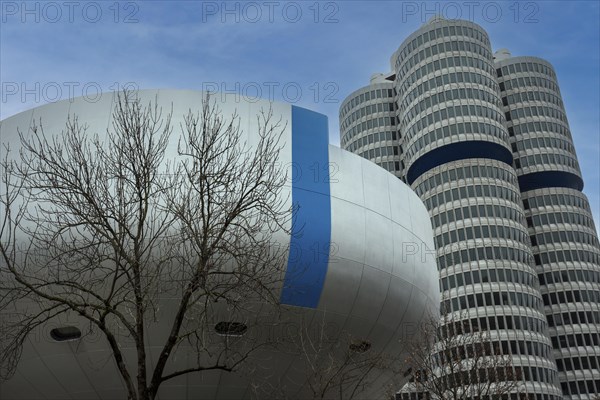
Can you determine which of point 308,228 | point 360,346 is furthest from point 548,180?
point 308,228

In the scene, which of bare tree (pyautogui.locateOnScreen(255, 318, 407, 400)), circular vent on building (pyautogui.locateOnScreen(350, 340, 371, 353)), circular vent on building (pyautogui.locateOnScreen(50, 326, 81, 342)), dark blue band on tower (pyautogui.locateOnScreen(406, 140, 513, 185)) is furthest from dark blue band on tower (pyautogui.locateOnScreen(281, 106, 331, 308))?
dark blue band on tower (pyautogui.locateOnScreen(406, 140, 513, 185))

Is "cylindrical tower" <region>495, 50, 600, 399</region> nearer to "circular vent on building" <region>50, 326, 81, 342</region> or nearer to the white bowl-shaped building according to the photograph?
the white bowl-shaped building

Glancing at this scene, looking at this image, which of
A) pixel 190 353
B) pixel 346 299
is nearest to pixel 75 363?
pixel 190 353

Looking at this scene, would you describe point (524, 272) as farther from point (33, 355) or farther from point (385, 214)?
point (33, 355)

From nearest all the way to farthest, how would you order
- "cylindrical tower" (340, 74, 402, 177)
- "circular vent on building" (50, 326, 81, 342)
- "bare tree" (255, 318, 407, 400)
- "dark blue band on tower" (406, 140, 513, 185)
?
"circular vent on building" (50, 326, 81, 342) < "bare tree" (255, 318, 407, 400) < "dark blue band on tower" (406, 140, 513, 185) < "cylindrical tower" (340, 74, 402, 177)

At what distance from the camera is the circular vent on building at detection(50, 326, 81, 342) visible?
1878 centimetres

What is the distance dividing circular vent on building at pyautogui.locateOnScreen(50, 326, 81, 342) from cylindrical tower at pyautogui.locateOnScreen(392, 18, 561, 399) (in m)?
63.8

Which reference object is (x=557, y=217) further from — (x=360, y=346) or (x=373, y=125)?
(x=360, y=346)

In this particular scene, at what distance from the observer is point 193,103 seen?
19875mm

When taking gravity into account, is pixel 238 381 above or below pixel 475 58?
below

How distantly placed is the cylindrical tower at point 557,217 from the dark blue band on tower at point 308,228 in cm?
7526

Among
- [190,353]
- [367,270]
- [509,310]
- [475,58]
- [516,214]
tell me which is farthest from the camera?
[475,58]

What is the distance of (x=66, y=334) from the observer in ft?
61.9

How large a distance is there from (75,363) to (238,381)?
498 centimetres
